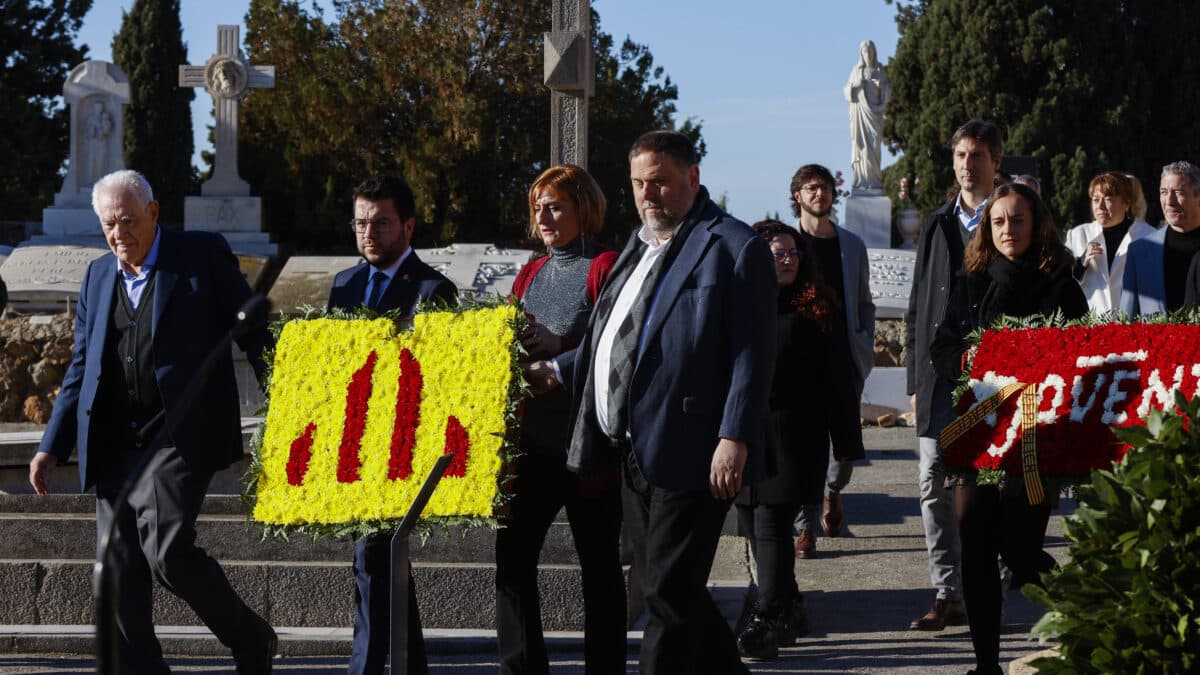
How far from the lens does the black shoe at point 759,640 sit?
625 centimetres

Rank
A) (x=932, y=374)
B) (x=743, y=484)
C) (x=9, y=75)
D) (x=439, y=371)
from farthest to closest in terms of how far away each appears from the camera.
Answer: (x=9, y=75) < (x=932, y=374) < (x=439, y=371) < (x=743, y=484)

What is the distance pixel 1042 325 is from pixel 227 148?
1969 cm

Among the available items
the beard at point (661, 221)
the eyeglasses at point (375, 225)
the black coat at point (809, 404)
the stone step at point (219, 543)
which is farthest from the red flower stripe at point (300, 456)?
the black coat at point (809, 404)

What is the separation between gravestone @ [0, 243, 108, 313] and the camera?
18.4 meters

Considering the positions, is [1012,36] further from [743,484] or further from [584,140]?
[743,484]

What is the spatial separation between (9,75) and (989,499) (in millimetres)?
42820

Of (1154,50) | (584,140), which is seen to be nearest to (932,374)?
(584,140)

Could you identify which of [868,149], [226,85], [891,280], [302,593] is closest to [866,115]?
[868,149]

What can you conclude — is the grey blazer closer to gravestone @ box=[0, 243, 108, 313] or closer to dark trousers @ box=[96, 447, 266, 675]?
dark trousers @ box=[96, 447, 266, 675]

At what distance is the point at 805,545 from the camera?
880cm

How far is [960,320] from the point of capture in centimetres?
568

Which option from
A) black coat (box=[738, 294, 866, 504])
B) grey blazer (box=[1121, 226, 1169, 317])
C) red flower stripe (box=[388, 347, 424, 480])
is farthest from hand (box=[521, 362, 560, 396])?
grey blazer (box=[1121, 226, 1169, 317])

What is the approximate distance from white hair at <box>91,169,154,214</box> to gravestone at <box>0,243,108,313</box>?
12.4 m

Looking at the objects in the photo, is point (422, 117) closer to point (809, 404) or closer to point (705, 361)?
point (809, 404)
